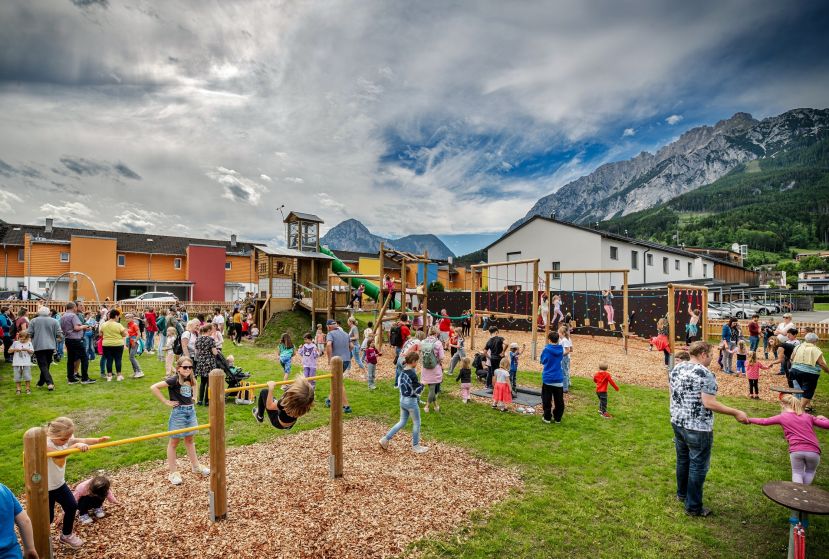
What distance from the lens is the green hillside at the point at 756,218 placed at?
124625 millimetres

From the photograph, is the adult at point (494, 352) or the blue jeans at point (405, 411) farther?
the adult at point (494, 352)

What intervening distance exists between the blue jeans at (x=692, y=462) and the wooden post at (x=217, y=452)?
6.07 m

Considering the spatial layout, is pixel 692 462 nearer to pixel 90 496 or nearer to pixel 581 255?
pixel 90 496

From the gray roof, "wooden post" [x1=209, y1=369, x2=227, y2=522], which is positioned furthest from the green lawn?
the gray roof

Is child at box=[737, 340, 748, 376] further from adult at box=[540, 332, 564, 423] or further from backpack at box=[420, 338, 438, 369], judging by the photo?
backpack at box=[420, 338, 438, 369]

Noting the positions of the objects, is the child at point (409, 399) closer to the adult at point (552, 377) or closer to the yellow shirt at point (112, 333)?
the adult at point (552, 377)

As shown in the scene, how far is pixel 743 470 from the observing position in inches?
288

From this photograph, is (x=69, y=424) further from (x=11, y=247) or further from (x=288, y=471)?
(x=11, y=247)

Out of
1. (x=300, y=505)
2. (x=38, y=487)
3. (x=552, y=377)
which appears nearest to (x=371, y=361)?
(x=552, y=377)

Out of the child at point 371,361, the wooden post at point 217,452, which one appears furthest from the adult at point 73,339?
the wooden post at point 217,452

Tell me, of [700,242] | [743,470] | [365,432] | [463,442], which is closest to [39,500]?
[365,432]

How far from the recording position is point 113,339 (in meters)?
13.0

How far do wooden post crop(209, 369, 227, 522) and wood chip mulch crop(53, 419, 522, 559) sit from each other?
0.20 metres

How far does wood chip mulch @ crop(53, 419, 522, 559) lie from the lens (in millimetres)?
5004
